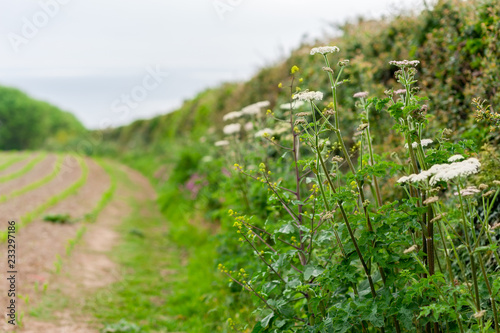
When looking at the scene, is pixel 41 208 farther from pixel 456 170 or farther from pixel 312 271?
pixel 456 170

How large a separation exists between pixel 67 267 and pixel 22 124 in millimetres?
67433

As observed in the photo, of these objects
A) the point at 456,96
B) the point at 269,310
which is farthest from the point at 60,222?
the point at 456,96

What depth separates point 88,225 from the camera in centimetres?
1036

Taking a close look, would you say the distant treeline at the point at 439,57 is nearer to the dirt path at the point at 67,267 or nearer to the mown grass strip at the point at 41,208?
the dirt path at the point at 67,267

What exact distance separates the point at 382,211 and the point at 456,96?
317 centimetres

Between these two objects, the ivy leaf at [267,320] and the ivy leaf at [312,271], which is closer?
the ivy leaf at [312,271]

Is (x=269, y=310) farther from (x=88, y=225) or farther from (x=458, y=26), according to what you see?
(x=88, y=225)

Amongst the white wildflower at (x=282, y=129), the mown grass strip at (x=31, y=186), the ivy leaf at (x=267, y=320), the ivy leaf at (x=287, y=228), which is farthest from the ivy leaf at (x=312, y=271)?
the mown grass strip at (x=31, y=186)

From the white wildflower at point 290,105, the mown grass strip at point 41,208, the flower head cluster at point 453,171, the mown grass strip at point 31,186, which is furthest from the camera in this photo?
the mown grass strip at point 31,186

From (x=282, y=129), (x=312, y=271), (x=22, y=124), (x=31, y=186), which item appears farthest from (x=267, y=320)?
(x=22, y=124)

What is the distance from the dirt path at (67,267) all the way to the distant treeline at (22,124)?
57.0 m

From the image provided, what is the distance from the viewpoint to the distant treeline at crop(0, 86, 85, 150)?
63938 mm

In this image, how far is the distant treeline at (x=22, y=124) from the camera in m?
63.9

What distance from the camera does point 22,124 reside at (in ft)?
215
